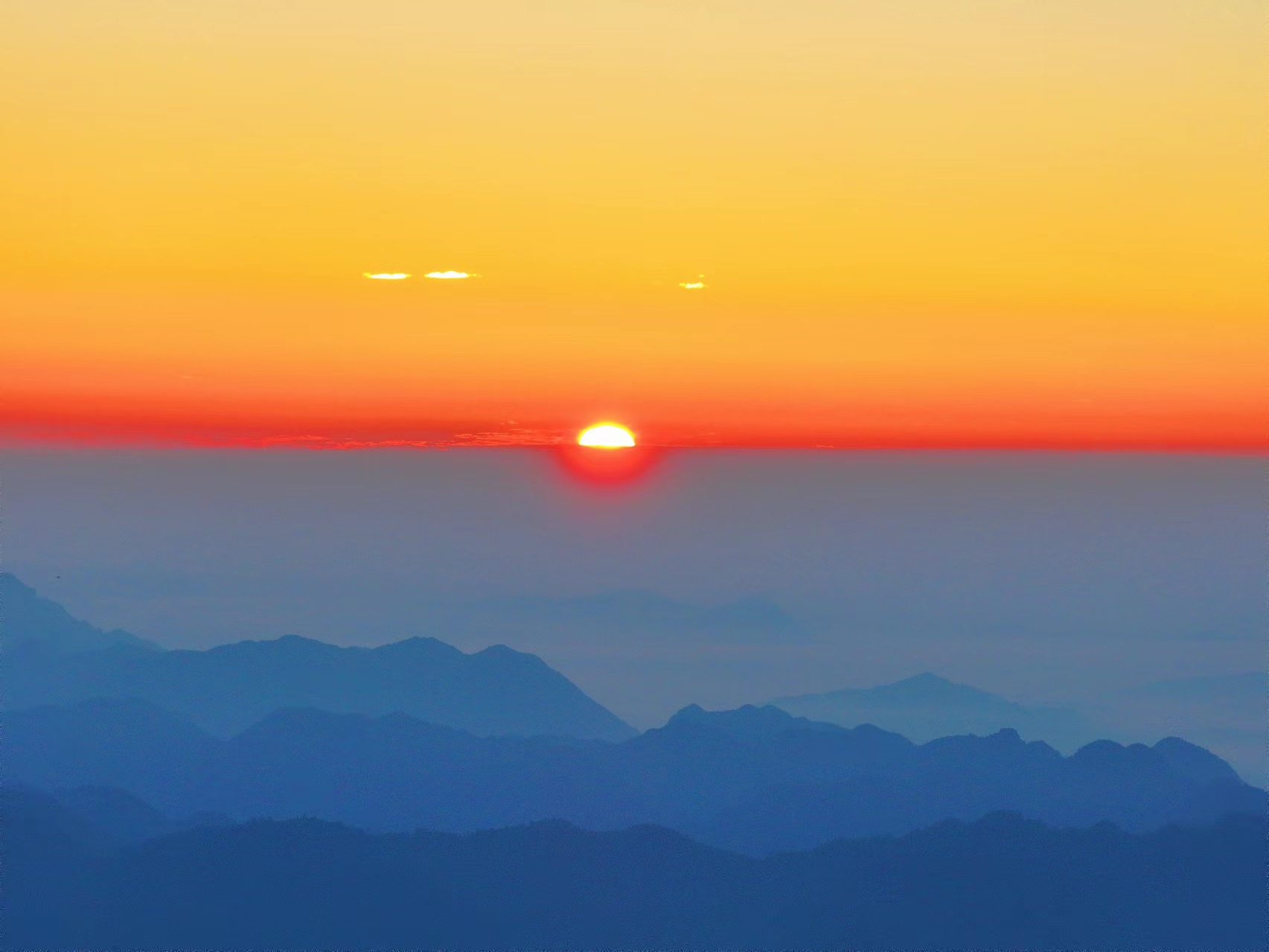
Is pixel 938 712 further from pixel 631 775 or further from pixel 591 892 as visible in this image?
pixel 591 892

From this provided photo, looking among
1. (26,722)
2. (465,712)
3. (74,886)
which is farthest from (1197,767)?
(26,722)

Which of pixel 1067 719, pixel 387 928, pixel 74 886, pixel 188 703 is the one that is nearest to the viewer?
pixel 387 928

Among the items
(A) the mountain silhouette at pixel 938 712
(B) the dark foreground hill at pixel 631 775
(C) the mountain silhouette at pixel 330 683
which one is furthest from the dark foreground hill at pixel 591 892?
(A) the mountain silhouette at pixel 938 712

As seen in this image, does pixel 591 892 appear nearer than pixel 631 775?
Yes

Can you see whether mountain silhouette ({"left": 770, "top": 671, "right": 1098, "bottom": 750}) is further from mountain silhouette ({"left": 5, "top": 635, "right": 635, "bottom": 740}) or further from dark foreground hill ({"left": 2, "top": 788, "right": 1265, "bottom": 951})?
dark foreground hill ({"left": 2, "top": 788, "right": 1265, "bottom": 951})

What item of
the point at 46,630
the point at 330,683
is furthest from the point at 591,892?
the point at 46,630

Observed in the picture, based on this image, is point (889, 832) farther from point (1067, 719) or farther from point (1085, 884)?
point (1067, 719)
